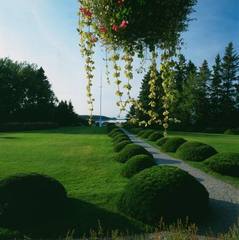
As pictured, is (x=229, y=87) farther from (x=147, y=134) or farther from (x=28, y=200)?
(x=28, y=200)

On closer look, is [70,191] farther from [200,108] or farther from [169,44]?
[200,108]

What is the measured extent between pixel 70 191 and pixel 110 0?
40.4 ft

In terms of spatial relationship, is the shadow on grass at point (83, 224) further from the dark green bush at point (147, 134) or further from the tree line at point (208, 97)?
the tree line at point (208, 97)

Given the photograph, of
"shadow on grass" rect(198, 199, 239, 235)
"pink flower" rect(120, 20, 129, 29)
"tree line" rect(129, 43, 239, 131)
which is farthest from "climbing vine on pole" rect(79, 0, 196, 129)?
"tree line" rect(129, 43, 239, 131)

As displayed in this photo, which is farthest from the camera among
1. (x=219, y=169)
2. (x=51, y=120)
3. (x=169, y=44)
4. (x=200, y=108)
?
(x=51, y=120)

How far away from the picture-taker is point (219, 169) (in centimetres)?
1927

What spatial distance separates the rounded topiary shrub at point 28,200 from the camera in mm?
11539

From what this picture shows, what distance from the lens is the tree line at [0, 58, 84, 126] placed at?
270 ft

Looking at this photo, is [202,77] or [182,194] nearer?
[182,194]

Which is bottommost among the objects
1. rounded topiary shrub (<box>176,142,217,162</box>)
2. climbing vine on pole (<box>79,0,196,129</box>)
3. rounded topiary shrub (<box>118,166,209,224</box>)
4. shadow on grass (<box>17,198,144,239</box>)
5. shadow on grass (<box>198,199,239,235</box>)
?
shadow on grass (<box>17,198,144,239</box>)

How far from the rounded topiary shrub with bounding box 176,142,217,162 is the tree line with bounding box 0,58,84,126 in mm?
58650

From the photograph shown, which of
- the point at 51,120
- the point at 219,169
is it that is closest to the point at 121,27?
the point at 219,169

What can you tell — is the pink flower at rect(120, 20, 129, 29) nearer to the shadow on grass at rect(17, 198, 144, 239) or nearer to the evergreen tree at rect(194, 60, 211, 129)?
the shadow on grass at rect(17, 198, 144, 239)

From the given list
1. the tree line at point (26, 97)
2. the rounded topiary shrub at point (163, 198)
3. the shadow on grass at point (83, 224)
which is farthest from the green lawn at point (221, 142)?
the tree line at point (26, 97)
